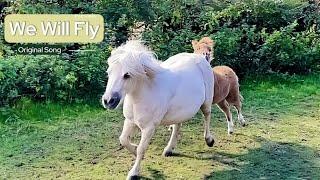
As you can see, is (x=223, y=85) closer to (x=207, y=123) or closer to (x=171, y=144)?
(x=207, y=123)

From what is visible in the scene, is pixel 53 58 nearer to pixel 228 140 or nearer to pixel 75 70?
pixel 75 70

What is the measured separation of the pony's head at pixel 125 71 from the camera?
4430mm

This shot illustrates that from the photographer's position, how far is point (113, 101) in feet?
14.5

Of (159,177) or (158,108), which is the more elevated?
(158,108)

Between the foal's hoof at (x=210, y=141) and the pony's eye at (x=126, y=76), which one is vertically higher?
the pony's eye at (x=126, y=76)

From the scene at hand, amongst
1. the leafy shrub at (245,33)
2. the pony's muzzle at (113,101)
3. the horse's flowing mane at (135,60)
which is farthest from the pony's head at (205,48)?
the leafy shrub at (245,33)

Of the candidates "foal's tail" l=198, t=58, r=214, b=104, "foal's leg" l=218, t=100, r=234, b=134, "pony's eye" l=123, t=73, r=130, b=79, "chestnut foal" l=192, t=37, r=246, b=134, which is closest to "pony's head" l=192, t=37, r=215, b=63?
"chestnut foal" l=192, t=37, r=246, b=134

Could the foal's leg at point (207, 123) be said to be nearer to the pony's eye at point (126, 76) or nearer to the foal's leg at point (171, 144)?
the foal's leg at point (171, 144)

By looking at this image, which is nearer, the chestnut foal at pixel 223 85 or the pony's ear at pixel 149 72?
the pony's ear at pixel 149 72

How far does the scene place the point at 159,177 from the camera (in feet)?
16.1

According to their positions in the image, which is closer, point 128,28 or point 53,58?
point 53,58

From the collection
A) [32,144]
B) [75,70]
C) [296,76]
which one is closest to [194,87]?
[32,144]

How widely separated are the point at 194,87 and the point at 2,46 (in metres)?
3.32

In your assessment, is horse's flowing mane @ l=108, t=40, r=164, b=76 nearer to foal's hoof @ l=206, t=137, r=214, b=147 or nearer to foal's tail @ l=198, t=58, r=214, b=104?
foal's tail @ l=198, t=58, r=214, b=104
